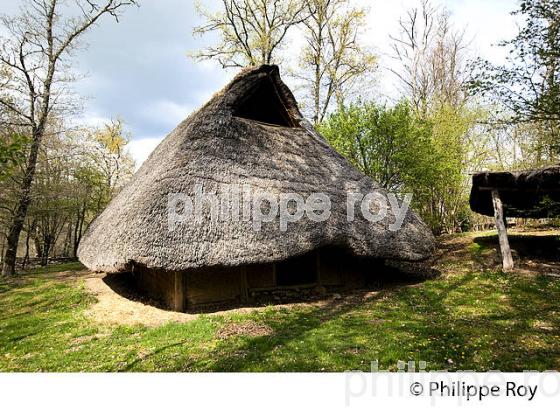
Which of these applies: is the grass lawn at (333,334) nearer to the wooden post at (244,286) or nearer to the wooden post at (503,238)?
the wooden post at (503,238)

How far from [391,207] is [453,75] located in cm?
1608

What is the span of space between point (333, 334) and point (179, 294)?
408 centimetres

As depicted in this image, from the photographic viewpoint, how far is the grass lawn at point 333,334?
4.91m

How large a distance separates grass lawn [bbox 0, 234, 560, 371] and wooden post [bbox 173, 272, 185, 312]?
1.08 meters

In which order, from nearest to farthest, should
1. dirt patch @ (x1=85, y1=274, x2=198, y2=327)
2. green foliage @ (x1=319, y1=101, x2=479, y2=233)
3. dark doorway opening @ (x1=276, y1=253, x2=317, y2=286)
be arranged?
dirt patch @ (x1=85, y1=274, x2=198, y2=327), dark doorway opening @ (x1=276, y1=253, x2=317, y2=286), green foliage @ (x1=319, y1=101, x2=479, y2=233)

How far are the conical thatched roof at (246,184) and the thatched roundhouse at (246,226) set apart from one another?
0.03 meters

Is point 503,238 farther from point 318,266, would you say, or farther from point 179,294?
point 179,294

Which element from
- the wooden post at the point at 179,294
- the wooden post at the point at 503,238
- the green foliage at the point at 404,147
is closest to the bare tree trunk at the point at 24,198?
the wooden post at the point at 179,294

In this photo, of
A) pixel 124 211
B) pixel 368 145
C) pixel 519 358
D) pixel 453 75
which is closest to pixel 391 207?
pixel 368 145

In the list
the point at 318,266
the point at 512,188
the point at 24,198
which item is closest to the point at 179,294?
the point at 318,266

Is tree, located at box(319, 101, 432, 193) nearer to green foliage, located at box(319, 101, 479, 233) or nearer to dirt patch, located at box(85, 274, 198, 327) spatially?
green foliage, located at box(319, 101, 479, 233)

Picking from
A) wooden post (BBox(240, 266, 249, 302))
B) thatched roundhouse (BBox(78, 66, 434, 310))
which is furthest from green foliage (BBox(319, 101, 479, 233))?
wooden post (BBox(240, 266, 249, 302))

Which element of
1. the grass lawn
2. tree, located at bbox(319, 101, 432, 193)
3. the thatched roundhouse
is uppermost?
tree, located at bbox(319, 101, 432, 193)

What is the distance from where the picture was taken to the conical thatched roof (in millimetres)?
7430
